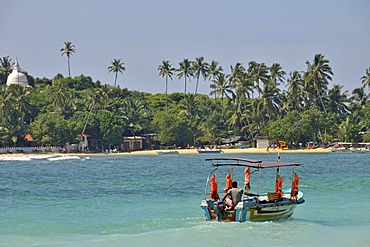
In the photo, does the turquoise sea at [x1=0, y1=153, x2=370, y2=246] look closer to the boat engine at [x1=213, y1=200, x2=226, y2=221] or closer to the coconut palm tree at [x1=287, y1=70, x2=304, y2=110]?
the boat engine at [x1=213, y1=200, x2=226, y2=221]

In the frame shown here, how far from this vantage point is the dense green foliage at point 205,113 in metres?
102

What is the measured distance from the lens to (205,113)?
389 ft

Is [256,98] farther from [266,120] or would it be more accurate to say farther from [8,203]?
[8,203]

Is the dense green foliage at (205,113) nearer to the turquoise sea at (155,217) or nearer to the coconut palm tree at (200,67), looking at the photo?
the coconut palm tree at (200,67)

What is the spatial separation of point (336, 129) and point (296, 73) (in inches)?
440

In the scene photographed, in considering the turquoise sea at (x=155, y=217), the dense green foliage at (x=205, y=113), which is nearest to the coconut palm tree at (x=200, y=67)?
the dense green foliage at (x=205, y=113)

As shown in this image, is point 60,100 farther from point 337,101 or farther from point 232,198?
point 232,198

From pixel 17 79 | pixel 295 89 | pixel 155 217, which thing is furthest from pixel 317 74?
pixel 155 217

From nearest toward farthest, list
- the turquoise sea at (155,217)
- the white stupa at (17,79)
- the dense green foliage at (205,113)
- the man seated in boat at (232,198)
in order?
the turquoise sea at (155,217) < the man seated in boat at (232,198) < the dense green foliage at (205,113) < the white stupa at (17,79)

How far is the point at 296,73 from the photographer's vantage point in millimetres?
109750

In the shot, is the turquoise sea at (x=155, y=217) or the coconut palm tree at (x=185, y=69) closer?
the turquoise sea at (x=155, y=217)

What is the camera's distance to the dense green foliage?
334 ft

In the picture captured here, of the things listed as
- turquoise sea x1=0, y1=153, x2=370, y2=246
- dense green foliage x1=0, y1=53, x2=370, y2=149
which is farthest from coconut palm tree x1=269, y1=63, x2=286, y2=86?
turquoise sea x1=0, y1=153, x2=370, y2=246

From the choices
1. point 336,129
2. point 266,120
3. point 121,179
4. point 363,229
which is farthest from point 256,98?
point 363,229
